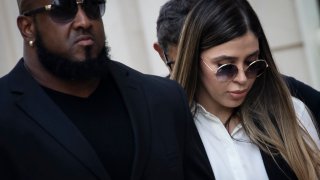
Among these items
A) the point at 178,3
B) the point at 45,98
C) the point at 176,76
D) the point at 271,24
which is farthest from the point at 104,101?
the point at 271,24

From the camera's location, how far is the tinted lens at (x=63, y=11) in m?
2.43

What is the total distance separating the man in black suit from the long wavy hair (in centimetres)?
47

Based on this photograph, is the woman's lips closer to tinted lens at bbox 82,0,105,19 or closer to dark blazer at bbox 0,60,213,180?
dark blazer at bbox 0,60,213,180

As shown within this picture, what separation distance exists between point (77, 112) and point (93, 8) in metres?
0.43

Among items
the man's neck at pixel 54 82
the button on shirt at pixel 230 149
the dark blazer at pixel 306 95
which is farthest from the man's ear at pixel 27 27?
the dark blazer at pixel 306 95

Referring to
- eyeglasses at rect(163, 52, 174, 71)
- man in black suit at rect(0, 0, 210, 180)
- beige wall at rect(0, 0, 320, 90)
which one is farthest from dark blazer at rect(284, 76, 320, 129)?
beige wall at rect(0, 0, 320, 90)

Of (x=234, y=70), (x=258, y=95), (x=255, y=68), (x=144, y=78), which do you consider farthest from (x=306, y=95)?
(x=144, y=78)

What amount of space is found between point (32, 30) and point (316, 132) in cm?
154

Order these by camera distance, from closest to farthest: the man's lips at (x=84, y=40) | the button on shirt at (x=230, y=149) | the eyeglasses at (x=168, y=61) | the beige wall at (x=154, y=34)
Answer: the man's lips at (x=84, y=40), the button on shirt at (x=230, y=149), the eyeglasses at (x=168, y=61), the beige wall at (x=154, y=34)

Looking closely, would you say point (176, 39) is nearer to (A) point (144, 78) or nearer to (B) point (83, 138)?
(A) point (144, 78)

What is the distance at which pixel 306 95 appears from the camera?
3305 millimetres

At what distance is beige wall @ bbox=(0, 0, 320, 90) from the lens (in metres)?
5.88

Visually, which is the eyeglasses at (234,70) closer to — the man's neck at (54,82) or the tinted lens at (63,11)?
the man's neck at (54,82)

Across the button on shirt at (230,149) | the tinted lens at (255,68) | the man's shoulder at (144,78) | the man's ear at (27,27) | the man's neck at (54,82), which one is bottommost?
the button on shirt at (230,149)
